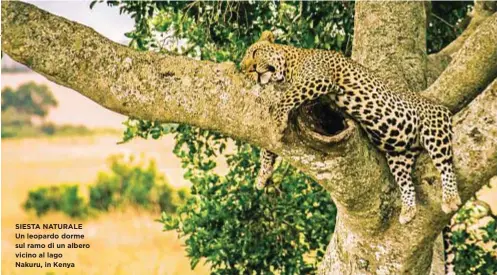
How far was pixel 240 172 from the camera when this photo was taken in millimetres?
7195

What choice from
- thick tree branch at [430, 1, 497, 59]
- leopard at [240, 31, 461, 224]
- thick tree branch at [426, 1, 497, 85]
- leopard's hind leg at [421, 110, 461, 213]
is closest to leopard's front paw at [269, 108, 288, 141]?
leopard at [240, 31, 461, 224]

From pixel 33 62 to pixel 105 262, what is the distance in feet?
12.7

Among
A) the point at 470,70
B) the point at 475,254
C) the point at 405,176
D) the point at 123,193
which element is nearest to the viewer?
the point at 405,176

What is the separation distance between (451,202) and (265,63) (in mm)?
1157

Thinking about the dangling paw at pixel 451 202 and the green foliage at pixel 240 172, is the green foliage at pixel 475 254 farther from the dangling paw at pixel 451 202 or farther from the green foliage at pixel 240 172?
the dangling paw at pixel 451 202

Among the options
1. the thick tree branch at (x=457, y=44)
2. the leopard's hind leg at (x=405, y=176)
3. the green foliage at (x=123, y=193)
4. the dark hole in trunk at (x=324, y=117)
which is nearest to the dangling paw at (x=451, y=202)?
the leopard's hind leg at (x=405, y=176)

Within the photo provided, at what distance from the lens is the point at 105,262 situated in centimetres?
768

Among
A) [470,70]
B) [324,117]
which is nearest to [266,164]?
[324,117]

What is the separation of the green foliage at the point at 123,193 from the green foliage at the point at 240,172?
0.95 m

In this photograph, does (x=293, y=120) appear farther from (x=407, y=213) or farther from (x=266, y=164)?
(x=407, y=213)

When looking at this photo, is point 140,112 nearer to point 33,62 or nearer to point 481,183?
point 33,62

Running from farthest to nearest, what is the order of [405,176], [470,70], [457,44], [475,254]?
[475,254] → [457,44] → [470,70] → [405,176]

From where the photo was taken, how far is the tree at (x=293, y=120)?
160 inches

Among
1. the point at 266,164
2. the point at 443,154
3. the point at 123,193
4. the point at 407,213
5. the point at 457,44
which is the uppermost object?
the point at 457,44
